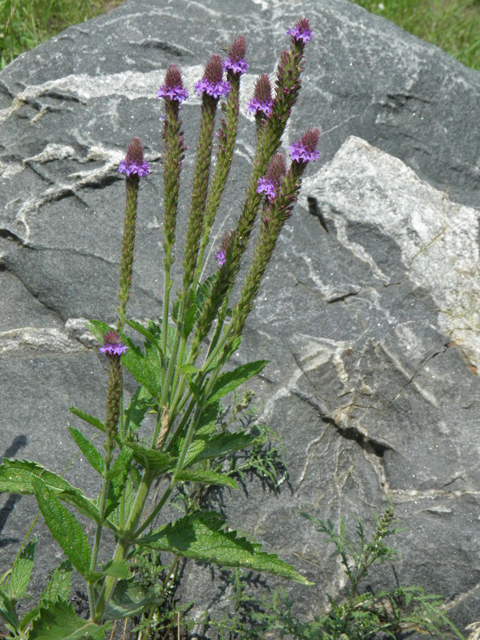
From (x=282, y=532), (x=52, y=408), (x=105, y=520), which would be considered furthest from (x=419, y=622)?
(x=52, y=408)

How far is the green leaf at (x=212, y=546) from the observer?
2.52 meters

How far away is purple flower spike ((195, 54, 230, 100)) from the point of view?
7.71ft

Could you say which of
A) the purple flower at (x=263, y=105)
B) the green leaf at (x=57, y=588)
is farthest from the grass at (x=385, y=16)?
the green leaf at (x=57, y=588)

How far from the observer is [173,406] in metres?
2.65

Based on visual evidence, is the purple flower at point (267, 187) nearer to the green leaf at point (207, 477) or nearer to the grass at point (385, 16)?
the green leaf at point (207, 477)

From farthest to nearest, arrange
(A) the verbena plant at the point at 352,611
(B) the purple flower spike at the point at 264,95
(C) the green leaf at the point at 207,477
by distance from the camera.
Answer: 1. (A) the verbena plant at the point at 352,611
2. (C) the green leaf at the point at 207,477
3. (B) the purple flower spike at the point at 264,95

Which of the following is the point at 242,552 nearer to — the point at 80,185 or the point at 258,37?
the point at 80,185

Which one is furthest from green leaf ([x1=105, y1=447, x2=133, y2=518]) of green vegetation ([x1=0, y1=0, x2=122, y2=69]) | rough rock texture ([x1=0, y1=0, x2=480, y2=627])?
green vegetation ([x1=0, y1=0, x2=122, y2=69])

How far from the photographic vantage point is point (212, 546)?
2.58 metres

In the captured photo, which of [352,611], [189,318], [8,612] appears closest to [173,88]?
[189,318]

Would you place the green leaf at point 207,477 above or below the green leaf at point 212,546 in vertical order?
above

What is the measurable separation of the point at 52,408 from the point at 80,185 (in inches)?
51.0

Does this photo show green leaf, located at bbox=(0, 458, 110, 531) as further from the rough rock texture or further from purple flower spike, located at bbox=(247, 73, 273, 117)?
purple flower spike, located at bbox=(247, 73, 273, 117)

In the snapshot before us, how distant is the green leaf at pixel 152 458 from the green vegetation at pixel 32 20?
4122 millimetres
